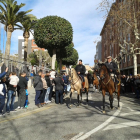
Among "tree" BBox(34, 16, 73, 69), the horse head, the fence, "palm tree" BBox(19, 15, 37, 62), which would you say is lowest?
the horse head

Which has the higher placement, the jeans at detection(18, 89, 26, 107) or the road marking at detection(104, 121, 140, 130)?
the jeans at detection(18, 89, 26, 107)

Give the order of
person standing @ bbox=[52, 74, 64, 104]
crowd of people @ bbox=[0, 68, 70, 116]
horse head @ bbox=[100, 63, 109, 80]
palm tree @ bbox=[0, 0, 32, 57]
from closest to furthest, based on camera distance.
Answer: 1. crowd of people @ bbox=[0, 68, 70, 116]
2. horse head @ bbox=[100, 63, 109, 80]
3. person standing @ bbox=[52, 74, 64, 104]
4. palm tree @ bbox=[0, 0, 32, 57]

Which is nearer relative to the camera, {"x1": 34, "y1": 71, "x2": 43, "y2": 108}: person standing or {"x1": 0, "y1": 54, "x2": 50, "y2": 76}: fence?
{"x1": 34, "y1": 71, "x2": 43, "y2": 108}: person standing

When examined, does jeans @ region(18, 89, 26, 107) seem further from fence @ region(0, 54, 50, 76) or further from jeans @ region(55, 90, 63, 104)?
fence @ region(0, 54, 50, 76)

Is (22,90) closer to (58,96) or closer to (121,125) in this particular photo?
(58,96)

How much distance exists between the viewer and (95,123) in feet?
21.0

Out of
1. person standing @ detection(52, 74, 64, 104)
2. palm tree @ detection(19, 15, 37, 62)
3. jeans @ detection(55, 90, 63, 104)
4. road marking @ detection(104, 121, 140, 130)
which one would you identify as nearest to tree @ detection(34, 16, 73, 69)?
palm tree @ detection(19, 15, 37, 62)

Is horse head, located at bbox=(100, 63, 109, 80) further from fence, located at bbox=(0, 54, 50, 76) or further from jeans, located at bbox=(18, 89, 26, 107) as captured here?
fence, located at bbox=(0, 54, 50, 76)

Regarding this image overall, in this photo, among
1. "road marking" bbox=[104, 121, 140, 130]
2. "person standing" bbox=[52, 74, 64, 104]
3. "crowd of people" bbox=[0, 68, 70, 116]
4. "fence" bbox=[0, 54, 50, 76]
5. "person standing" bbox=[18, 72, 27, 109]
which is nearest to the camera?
"road marking" bbox=[104, 121, 140, 130]

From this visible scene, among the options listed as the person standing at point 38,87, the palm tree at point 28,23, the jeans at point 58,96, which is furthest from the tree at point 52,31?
the person standing at point 38,87

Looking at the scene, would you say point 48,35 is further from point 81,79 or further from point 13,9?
point 81,79

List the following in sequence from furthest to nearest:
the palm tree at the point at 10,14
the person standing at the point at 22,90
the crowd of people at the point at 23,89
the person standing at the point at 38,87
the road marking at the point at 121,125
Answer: the palm tree at the point at 10,14 → the person standing at the point at 38,87 → the person standing at the point at 22,90 → the crowd of people at the point at 23,89 → the road marking at the point at 121,125

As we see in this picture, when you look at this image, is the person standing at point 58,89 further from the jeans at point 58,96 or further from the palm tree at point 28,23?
the palm tree at point 28,23

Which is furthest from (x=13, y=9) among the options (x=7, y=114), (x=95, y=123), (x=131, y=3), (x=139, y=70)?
(x=139, y=70)
